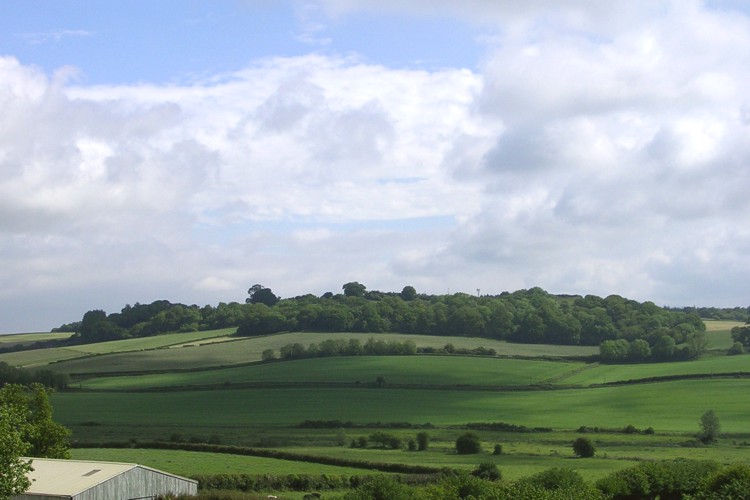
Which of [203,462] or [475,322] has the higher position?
[475,322]

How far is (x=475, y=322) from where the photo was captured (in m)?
156

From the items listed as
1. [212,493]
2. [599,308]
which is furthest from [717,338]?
[212,493]

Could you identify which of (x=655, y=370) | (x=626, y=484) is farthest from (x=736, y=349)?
(x=626, y=484)

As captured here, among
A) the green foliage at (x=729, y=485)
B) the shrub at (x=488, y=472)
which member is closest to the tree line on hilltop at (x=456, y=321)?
the shrub at (x=488, y=472)

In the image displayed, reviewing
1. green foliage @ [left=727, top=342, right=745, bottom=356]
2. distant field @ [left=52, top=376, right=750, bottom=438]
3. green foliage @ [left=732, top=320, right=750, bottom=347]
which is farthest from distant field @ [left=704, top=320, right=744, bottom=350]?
distant field @ [left=52, top=376, right=750, bottom=438]

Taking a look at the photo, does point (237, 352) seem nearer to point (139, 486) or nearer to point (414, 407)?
point (414, 407)

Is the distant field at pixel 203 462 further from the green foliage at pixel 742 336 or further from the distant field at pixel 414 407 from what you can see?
the green foliage at pixel 742 336

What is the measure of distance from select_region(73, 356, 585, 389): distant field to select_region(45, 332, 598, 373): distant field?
20.8 ft

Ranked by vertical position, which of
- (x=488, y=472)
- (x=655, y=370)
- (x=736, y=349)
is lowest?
(x=488, y=472)

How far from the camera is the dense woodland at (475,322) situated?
452 ft

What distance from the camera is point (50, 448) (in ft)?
169

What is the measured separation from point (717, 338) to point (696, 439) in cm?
7582

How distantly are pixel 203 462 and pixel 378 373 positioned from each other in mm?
54678

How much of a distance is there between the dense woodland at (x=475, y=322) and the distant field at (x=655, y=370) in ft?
23.4
